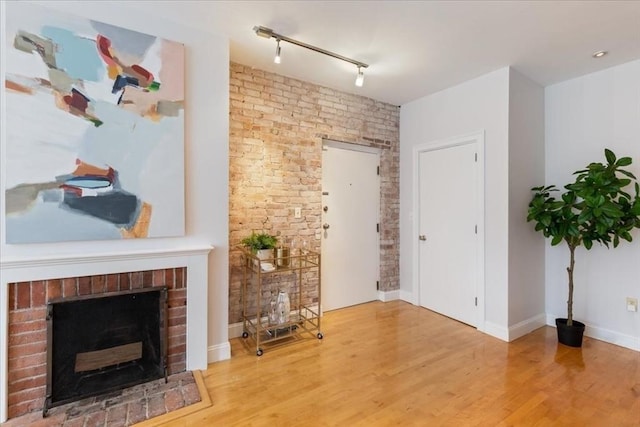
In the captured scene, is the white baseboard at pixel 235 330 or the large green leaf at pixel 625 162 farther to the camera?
the white baseboard at pixel 235 330

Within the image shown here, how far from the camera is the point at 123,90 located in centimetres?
217

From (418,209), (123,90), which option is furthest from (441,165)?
(123,90)

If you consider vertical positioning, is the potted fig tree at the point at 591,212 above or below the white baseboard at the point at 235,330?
above

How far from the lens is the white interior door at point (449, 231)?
11.3ft

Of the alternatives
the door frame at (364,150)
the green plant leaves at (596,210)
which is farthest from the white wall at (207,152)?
the green plant leaves at (596,210)

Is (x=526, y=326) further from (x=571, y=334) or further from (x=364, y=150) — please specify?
(x=364, y=150)

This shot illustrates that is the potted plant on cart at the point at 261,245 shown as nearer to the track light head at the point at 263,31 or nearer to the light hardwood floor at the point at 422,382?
the light hardwood floor at the point at 422,382

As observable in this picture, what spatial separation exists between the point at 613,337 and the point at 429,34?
11.2ft

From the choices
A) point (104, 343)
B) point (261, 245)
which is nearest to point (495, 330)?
point (261, 245)

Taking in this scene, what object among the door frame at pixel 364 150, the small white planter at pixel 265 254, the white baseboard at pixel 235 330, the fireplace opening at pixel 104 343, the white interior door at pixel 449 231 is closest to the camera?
the fireplace opening at pixel 104 343

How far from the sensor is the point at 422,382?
2.30 meters

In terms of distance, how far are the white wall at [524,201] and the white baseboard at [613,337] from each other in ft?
1.36

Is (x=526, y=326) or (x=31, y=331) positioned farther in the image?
(x=526, y=326)

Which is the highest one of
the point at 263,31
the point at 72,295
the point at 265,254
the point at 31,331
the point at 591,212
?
the point at 263,31
